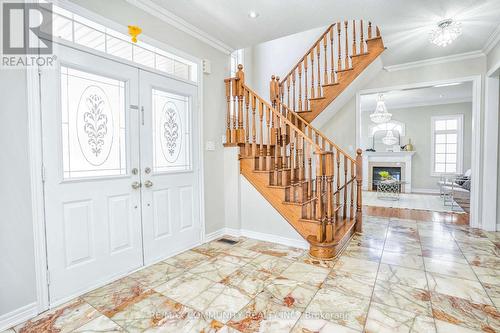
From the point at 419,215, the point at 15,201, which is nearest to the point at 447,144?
the point at 419,215

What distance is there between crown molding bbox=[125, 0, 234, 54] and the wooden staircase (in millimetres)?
483

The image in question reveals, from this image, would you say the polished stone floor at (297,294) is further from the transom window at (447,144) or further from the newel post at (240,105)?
the transom window at (447,144)

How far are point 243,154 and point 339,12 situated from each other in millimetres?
2013

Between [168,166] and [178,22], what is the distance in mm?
1633

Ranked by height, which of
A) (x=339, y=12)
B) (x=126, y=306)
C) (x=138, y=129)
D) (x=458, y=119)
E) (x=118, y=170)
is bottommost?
(x=126, y=306)

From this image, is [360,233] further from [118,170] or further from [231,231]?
[118,170]

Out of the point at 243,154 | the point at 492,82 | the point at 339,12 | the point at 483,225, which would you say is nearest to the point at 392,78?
the point at 492,82

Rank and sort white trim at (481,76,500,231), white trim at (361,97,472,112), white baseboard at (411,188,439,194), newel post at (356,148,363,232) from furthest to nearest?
white baseboard at (411,188,439,194), white trim at (361,97,472,112), white trim at (481,76,500,231), newel post at (356,148,363,232)

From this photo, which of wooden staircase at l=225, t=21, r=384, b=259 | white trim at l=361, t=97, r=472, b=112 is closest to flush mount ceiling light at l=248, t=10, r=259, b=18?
wooden staircase at l=225, t=21, r=384, b=259

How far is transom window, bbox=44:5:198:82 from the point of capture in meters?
2.03

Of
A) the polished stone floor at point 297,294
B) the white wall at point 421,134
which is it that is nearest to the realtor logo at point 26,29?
the polished stone floor at point 297,294

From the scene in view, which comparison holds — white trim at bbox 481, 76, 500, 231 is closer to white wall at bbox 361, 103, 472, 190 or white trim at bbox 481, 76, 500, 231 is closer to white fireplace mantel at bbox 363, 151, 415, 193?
white fireplace mantel at bbox 363, 151, 415, 193

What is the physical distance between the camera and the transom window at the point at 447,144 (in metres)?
7.53

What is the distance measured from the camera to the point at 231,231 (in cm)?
363
